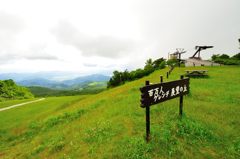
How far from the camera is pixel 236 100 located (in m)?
15.8

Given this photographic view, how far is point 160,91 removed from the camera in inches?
341

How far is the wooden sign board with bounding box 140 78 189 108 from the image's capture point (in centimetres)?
796

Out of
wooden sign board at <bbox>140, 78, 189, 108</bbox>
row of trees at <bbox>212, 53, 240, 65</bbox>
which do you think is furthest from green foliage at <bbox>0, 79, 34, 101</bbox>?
wooden sign board at <bbox>140, 78, 189, 108</bbox>

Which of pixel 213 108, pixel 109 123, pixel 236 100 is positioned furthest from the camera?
pixel 236 100

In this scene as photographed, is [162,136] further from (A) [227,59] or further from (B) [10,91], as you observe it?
(B) [10,91]

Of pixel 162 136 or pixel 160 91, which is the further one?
pixel 162 136

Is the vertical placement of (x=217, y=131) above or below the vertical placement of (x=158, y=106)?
below

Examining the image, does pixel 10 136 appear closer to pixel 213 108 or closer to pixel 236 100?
pixel 213 108

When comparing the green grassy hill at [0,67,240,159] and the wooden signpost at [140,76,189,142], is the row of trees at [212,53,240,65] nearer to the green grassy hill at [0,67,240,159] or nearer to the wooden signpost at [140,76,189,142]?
the green grassy hill at [0,67,240,159]

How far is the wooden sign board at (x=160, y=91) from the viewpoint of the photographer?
7.96 m

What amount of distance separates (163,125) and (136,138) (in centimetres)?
205

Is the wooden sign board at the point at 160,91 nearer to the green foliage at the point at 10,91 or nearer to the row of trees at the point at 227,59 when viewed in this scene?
the row of trees at the point at 227,59

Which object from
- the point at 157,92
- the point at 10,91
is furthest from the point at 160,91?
the point at 10,91

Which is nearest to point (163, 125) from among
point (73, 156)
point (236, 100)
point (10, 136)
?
point (73, 156)
